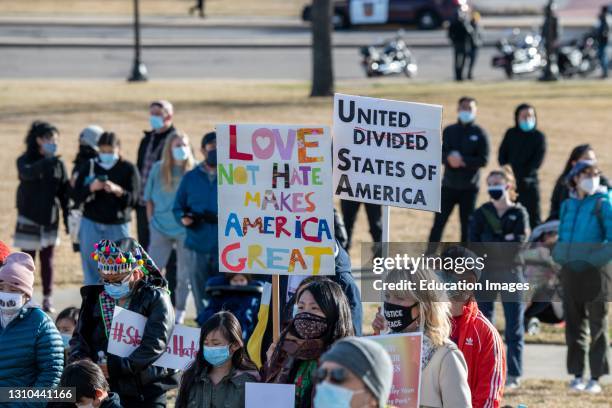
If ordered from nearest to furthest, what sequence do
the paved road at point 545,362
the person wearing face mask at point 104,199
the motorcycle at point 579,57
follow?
1. the paved road at point 545,362
2. the person wearing face mask at point 104,199
3. the motorcycle at point 579,57

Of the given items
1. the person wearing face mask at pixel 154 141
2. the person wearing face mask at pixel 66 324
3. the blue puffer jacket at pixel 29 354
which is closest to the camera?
the blue puffer jacket at pixel 29 354

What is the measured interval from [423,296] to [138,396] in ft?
7.20

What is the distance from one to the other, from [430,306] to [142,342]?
199 centimetres

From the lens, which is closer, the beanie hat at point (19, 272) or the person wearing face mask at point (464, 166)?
the beanie hat at point (19, 272)

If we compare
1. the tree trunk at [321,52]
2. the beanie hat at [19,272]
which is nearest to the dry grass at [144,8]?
the tree trunk at [321,52]

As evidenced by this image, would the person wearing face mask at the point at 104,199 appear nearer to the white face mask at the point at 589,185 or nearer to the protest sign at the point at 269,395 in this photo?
the white face mask at the point at 589,185

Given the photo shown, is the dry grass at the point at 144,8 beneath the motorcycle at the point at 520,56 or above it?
above

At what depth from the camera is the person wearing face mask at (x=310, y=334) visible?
6.03 m

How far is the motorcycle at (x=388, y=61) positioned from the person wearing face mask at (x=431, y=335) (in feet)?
77.9

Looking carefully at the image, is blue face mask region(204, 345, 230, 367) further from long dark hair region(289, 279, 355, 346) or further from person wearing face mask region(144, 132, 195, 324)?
person wearing face mask region(144, 132, 195, 324)

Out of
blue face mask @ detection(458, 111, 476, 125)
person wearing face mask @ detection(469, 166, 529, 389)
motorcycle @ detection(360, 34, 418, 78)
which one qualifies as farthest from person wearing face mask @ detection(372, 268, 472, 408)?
motorcycle @ detection(360, 34, 418, 78)

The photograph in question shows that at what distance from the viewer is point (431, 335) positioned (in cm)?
599

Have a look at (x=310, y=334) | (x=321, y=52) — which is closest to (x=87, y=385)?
(x=310, y=334)

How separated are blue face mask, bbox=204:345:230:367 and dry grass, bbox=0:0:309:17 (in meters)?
40.2
